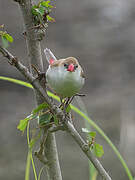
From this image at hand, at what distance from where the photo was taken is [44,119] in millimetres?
Answer: 597

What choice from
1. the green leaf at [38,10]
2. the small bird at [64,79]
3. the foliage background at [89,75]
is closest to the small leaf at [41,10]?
the green leaf at [38,10]

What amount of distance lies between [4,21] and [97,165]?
2.92 m

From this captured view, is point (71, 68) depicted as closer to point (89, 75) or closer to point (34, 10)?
point (34, 10)

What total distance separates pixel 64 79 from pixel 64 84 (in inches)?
0.7

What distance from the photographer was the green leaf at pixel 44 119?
593 mm

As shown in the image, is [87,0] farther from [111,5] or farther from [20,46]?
[20,46]

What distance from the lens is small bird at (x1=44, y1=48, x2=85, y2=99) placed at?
60 cm

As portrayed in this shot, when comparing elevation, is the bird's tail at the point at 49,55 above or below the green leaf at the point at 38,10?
below

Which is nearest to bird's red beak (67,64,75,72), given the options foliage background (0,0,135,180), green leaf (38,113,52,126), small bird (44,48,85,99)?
small bird (44,48,85,99)

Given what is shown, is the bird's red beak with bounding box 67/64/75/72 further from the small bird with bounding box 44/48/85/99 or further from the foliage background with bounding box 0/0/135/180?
the foliage background with bounding box 0/0/135/180

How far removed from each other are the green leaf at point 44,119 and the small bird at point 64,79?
46 millimetres

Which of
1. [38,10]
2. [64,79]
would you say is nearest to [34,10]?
[38,10]

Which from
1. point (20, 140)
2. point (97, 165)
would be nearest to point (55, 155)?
point (97, 165)

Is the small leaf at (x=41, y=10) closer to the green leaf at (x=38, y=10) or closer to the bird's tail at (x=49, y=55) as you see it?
the green leaf at (x=38, y=10)
